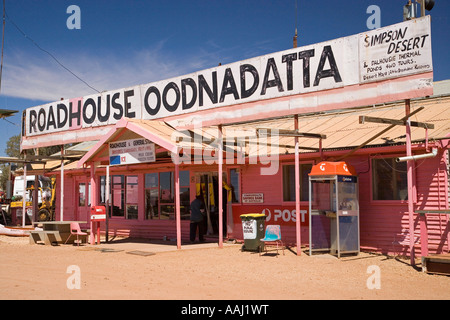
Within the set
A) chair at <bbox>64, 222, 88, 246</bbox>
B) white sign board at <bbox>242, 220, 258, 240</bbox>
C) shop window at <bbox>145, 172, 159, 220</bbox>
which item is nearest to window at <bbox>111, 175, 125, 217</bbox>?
shop window at <bbox>145, 172, 159, 220</bbox>

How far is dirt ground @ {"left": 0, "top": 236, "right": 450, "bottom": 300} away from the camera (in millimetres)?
8344

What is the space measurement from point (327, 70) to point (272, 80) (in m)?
1.76

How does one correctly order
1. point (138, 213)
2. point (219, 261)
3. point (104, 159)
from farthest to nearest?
point (138, 213) → point (104, 159) → point (219, 261)

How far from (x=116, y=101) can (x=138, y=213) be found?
4734 millimetres

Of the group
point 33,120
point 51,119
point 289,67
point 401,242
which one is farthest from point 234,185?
point 33,120

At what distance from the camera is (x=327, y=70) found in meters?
13.1

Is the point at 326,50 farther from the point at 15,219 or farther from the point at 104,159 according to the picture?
the point at 15,219

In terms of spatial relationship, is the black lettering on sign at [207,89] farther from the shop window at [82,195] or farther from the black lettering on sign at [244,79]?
the shop window at [82,195]

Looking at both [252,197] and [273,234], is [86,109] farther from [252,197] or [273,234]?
[273,234]

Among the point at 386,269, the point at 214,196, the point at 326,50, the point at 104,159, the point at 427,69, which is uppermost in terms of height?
the point at 326,50

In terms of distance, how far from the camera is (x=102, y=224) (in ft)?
73.6

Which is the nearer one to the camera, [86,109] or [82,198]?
[86,109]

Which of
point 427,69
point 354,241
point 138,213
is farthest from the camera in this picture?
point 138,213
